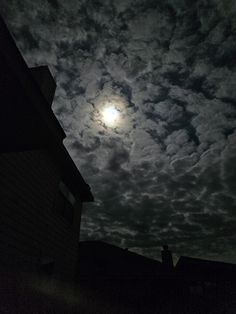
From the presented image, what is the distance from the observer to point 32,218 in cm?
653

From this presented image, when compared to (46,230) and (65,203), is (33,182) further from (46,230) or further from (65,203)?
(65,203)

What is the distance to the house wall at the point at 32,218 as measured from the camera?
546cm

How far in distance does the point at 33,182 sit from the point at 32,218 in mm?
990

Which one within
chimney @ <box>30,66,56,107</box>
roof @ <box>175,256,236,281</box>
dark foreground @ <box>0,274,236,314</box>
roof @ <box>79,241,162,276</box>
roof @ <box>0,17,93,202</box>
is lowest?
dark foreground @ <box>0,274,236,314</box>

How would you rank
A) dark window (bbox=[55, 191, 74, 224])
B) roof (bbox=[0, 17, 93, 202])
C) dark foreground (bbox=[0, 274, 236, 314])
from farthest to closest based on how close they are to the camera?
dark foreground (bbox=[0, 274, 236, 314]) → dark window (bbox=[55, 191, 74, 224]) → roof (bbox=[0, 17, 93, 202])

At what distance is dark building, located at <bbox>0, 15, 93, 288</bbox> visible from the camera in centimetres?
260

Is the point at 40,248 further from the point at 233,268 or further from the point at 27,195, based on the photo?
the point at 233,268

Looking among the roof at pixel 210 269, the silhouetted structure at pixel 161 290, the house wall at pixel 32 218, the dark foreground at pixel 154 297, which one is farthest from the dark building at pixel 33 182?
the roof at pixel 210 269

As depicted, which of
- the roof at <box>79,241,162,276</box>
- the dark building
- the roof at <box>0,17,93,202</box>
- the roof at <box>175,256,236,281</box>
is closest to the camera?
the roof at <box>0,17,93,202</box>

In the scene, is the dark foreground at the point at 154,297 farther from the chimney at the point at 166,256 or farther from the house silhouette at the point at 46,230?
the chimney at the point at 166,256

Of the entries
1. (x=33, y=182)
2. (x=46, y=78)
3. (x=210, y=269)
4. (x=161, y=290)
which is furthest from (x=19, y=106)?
(x=210, y=269)

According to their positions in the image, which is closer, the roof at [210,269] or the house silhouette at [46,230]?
the house silhouette at [46,230]

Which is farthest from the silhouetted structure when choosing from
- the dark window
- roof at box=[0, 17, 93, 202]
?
roof at box=[0, 17, 93, 202]

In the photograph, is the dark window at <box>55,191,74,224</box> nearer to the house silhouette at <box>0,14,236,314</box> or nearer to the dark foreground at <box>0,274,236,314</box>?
the house silhouette at <box>0,14,236,314</box>
